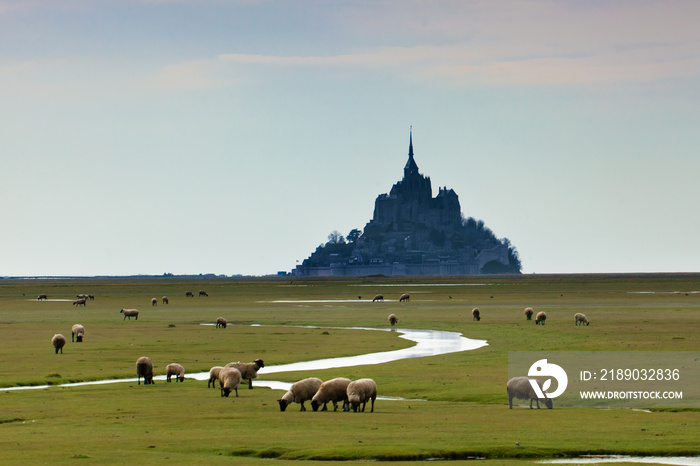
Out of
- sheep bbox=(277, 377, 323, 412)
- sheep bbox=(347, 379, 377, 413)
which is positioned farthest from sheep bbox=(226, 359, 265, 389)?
sheep bbox=(347, 379, 377, 413)

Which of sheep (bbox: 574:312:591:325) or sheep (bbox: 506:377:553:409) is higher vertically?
sheep (bbox: 574:312:591:325)

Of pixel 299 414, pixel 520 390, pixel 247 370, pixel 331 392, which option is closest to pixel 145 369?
pixel 247 370

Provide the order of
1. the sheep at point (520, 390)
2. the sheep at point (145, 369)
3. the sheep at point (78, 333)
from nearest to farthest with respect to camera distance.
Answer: the sheep at point (520, 390) → the sheep at point (145, 369) → the sheep at point (78, 333)

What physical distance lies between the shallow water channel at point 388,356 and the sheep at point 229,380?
2.75 metres

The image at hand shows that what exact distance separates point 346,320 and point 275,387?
4141cm

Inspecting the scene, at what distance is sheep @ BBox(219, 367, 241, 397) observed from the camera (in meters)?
28.6

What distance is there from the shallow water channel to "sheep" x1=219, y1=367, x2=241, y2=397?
2754 mm

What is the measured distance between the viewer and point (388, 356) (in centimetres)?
4319

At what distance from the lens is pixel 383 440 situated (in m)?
20.0

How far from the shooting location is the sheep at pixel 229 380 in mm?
28609

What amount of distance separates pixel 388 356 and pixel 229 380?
15.7m

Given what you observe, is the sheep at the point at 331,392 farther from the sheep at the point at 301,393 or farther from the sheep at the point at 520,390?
the sheep at the point at 520,390

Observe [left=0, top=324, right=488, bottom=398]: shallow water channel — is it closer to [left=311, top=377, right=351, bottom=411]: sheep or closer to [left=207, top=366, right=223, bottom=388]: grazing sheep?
[left=207, top=366, right=223, bottom=388]: grazing sheep

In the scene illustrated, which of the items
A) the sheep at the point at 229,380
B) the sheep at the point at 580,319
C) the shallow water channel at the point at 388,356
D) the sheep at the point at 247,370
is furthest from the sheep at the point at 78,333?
the sheep at the point at 580,319
